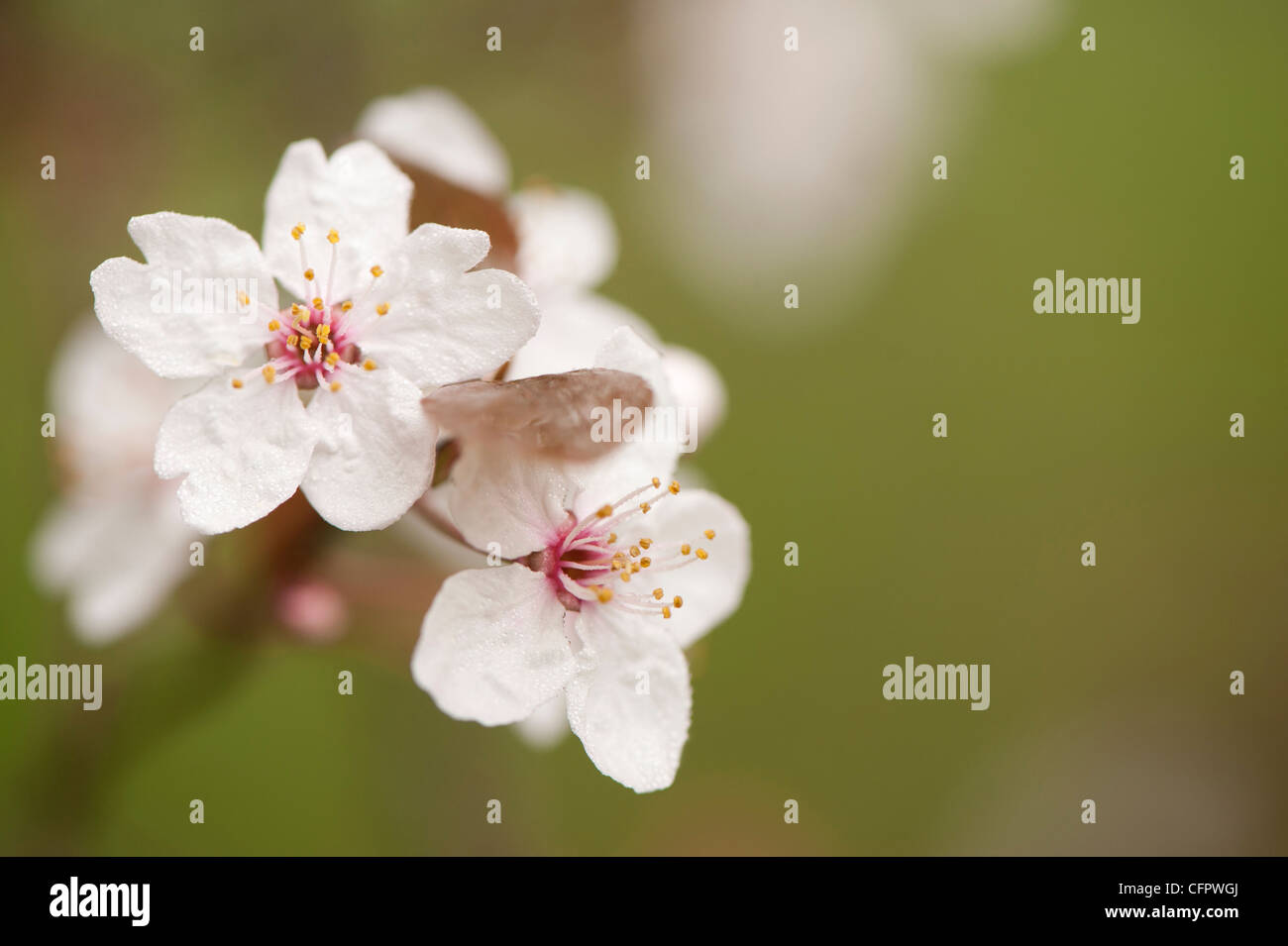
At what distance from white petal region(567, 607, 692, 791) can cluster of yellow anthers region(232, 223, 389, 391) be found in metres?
0.29

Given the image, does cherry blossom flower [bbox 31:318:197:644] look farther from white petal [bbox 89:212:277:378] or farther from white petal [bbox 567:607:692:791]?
white petal [bbox 567:607:692:791]

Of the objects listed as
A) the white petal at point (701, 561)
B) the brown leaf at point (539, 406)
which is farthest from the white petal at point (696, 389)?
the brown leaf at point (539, 406)

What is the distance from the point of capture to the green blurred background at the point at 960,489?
198 centimetres

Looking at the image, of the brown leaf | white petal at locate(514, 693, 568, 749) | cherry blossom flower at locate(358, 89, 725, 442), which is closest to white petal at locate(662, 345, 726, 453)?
cherry blossom flower at locate(358, 89, 725, 442)

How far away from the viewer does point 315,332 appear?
888 mm

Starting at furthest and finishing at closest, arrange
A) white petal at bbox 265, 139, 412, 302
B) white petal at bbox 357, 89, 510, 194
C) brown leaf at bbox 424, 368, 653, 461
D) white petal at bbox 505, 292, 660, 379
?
1. white petal at bbox 357, 89, 510, 194
2. white petal at bbox 505, 292, 660, 379
3. white petal at bbox 265, 139, 412, 302
4. brown leaf at bbox 424, 368, 653, 461

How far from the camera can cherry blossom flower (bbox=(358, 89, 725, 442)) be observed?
1063 millimetres

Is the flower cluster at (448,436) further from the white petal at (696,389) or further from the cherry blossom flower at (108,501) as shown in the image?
the cherry blossom flower at (108,501)

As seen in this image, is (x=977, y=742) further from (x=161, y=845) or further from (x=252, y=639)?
(x=252, y=639)

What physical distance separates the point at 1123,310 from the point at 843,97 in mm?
878

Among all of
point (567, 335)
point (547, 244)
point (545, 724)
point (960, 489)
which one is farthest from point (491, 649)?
point (960, 489)

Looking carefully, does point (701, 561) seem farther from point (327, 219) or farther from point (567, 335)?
point (327, 219)

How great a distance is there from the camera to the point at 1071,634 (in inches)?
101

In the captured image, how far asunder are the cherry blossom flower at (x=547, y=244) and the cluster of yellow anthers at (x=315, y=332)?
14cm
